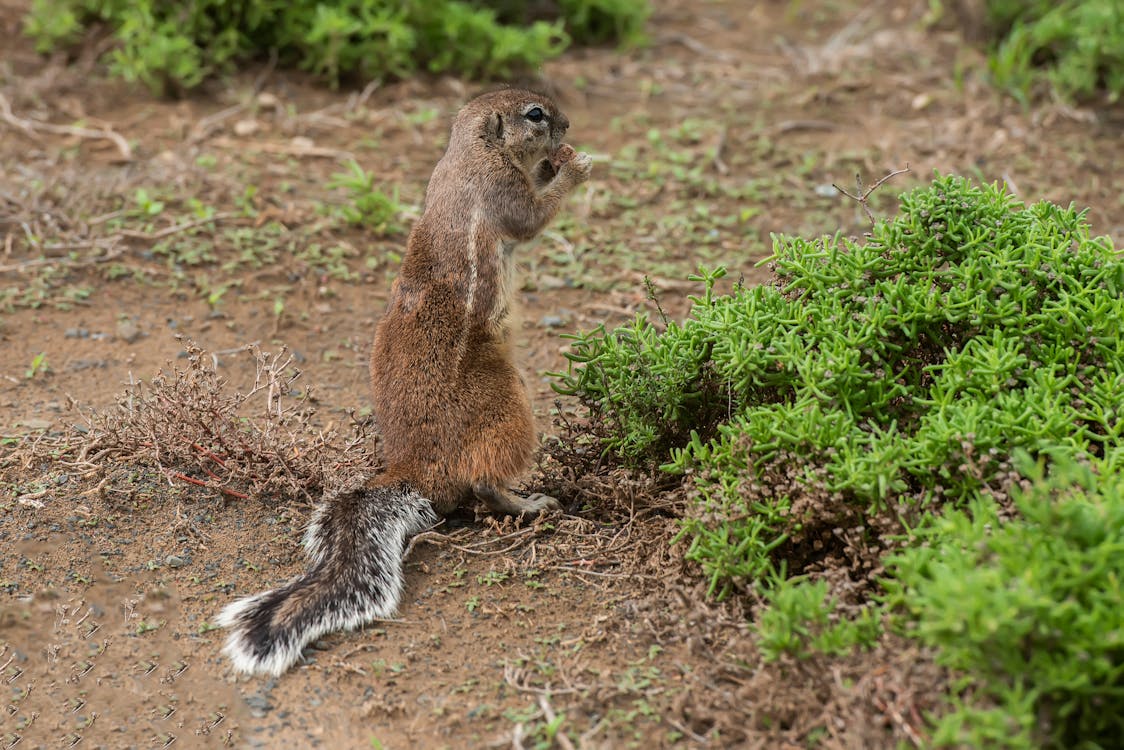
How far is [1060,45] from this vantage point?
7.72m

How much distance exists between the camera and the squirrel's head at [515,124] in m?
4.57

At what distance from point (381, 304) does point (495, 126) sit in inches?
58.6

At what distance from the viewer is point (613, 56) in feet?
28.0

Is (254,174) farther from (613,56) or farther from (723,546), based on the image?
(723,546)

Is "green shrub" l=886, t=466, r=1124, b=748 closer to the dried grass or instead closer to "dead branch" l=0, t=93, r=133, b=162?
the dried grass

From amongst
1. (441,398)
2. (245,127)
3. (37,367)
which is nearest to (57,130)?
(245,127)

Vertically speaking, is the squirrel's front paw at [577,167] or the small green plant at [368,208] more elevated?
the squirrel's front paw at [577,167]

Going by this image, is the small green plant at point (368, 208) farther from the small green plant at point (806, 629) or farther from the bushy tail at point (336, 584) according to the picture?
the small green plant at point (806, 629)

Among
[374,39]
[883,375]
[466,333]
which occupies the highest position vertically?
[374,39]

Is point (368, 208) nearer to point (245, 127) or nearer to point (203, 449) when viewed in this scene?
point (245, 127)

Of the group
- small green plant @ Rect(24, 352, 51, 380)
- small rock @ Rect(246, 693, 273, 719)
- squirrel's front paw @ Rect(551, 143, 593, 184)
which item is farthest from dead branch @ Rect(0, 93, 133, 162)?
small rock @ Rect(246, 693, 273, 719)

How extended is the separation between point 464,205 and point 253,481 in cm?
128

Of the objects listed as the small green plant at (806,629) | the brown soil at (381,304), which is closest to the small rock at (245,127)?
the brown soil at (381,304)

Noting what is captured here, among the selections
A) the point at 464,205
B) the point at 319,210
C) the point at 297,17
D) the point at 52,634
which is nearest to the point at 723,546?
the point at 464,205
